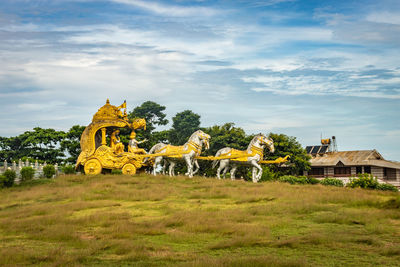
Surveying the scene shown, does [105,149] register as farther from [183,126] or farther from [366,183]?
[183,126]

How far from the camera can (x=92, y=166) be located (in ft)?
101

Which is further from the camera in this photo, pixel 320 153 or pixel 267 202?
pixel 320 153

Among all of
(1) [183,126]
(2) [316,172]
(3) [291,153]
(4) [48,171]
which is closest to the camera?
(4) [48,171]

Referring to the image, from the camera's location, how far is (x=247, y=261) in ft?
32.4

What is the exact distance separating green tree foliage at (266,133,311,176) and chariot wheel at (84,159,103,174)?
17210 mm

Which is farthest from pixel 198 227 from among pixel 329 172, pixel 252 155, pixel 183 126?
pixel 183 126

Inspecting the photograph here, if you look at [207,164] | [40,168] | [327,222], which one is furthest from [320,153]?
[327,222]

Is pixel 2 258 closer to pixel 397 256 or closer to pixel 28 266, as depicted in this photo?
pixel 28 266

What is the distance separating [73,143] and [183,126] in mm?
12680

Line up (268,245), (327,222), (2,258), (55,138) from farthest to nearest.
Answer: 1. (55,138)
2. (327,222)
3. (268,245)
4. (2,258)

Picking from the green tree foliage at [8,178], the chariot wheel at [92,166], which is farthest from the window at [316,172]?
the green tree foliage at [8,178]

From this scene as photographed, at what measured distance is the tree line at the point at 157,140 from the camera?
42456 mm

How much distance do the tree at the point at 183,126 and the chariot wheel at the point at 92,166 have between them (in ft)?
68.3

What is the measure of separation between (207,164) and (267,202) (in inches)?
945
